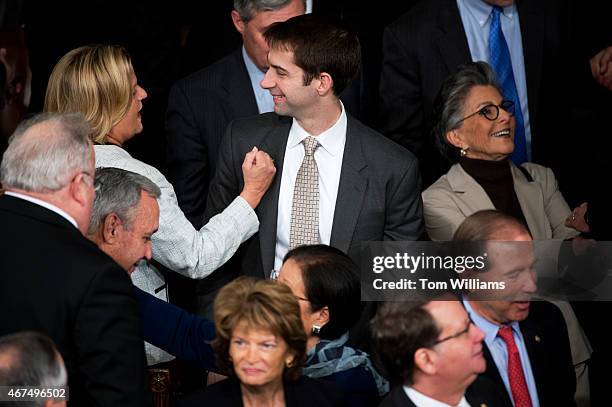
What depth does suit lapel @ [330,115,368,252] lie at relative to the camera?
4.18 meters

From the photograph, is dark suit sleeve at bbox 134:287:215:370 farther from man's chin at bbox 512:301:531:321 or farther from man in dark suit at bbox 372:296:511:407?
man's chin at bbox 512:301:531:321

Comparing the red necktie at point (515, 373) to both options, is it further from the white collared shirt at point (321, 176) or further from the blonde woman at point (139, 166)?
the blonde woman at point (139, 166)

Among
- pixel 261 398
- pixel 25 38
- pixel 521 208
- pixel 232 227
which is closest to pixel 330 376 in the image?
pixel 261 398

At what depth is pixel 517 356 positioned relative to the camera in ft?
12.4

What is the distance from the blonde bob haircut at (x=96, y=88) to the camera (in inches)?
160

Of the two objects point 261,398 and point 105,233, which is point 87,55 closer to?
point 105,233

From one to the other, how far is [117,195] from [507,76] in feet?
6.73

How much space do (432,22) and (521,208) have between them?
3.24 ft

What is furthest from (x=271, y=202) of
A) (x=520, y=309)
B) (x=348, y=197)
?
(x=520, y=309)

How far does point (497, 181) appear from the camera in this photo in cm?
450

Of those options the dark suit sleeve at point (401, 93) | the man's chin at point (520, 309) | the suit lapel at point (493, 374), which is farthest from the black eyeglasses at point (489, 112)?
the suit lapel at point (493, 374)

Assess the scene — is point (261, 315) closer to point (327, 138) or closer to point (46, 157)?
point (46, 157)

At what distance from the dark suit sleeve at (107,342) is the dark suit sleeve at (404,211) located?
1315mm

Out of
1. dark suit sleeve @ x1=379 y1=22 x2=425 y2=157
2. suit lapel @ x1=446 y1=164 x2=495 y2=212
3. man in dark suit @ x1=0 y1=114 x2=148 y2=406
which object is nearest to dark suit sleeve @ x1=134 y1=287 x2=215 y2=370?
man in dark suit @ x1=0 y1=114 x2=148 y2=406
